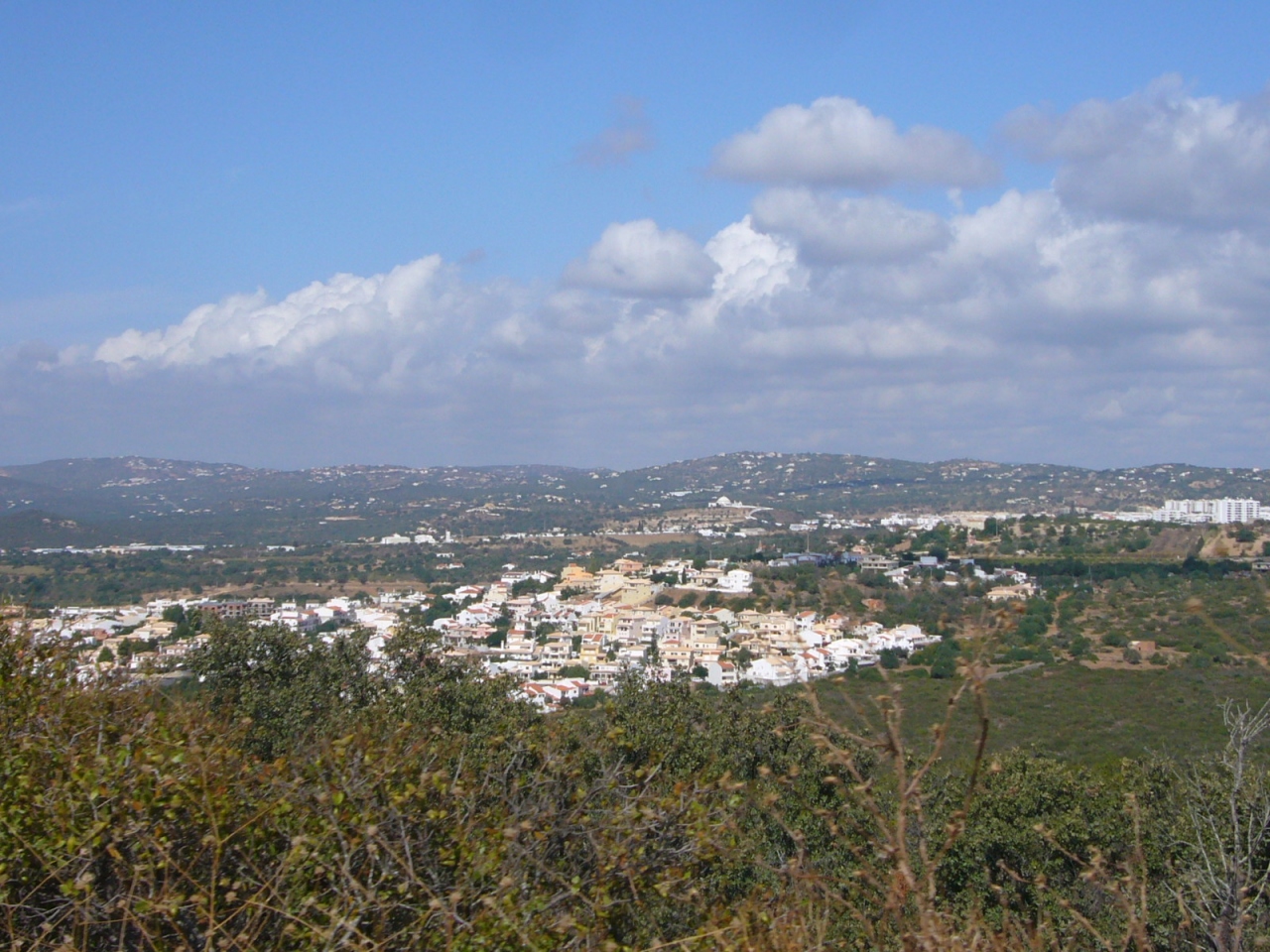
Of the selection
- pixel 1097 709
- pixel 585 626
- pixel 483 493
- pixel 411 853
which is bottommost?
pixel 585 626

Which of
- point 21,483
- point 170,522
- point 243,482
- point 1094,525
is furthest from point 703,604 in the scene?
point 243,482

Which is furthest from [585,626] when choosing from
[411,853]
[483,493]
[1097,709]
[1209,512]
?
[483,493]

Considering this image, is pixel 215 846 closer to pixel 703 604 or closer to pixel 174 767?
pixel 174 767

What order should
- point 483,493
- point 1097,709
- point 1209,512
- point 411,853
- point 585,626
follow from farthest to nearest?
point 483,493 → point 1209,512 → point 585,626 → point 1097,709 → point 411,853

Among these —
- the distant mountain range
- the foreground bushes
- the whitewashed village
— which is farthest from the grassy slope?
the distant mountain range

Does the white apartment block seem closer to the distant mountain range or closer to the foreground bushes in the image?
the distant mountain range

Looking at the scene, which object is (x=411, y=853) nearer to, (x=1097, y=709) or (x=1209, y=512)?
(x=1097, y=709)

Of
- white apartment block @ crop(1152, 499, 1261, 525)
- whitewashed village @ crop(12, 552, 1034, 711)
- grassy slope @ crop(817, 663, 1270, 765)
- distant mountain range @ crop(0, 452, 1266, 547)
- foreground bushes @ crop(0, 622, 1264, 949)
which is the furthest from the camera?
distant mountain range @ crop(0, 452, 1266, 547)
